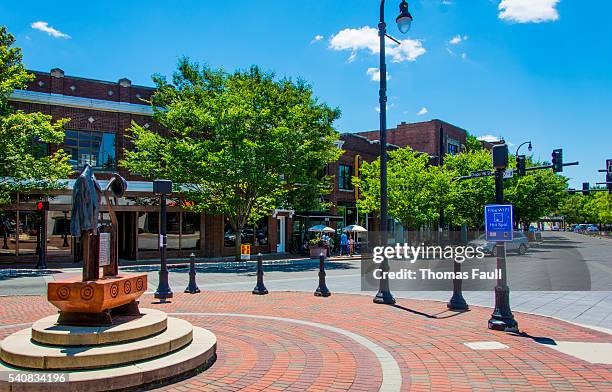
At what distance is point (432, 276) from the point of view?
61.3ft

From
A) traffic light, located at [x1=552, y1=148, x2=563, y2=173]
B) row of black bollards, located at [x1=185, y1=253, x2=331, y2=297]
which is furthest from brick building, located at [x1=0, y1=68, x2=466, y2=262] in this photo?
traffic light, located at [x1=552, y1=148, x2=563, y2=173]

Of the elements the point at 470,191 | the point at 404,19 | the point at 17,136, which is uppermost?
the point at 404,19

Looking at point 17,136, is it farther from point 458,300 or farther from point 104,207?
point 458,300

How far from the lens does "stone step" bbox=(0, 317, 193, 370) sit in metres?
5.51

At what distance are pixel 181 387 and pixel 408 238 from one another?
42086 mm

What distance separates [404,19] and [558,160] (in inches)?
732

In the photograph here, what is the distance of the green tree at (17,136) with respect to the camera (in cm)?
1867

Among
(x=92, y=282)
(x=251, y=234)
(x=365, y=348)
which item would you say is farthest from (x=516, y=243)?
(x=92, y=282)

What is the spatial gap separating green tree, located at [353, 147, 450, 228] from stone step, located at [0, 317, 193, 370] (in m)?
29.8

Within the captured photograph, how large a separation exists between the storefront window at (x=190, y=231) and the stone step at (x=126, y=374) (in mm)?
22951

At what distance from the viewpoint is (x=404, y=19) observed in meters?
11.1

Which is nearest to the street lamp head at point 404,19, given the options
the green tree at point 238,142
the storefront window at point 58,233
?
the green tree at point 238,142

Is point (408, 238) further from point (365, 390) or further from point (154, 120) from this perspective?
point (365, 390)

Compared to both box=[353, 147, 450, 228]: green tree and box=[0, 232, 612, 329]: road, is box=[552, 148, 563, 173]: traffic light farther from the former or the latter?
box=[353, 147, 450, 228]: green tree
